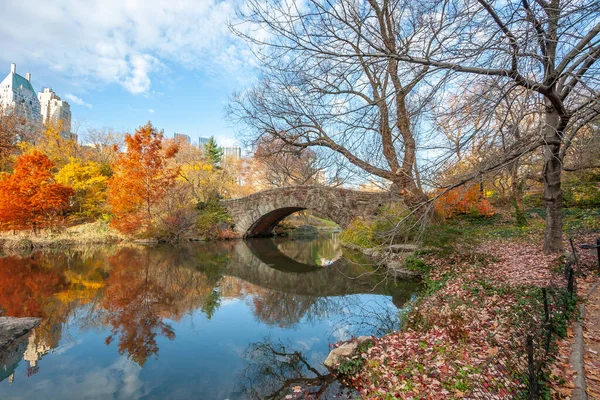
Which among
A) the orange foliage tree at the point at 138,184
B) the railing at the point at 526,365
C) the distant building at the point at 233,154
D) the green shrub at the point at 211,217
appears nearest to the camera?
the railing at the point at 526,365

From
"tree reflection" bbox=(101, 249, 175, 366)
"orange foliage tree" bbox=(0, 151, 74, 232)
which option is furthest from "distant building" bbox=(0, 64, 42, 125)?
"tree reflection" bbox=(101, 249, 175, 366)

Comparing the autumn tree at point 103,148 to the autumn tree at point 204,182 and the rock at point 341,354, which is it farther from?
the rock at point 341,354

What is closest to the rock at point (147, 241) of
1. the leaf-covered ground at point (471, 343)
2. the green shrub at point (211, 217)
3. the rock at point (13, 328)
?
the green shrub at point (211, 217)

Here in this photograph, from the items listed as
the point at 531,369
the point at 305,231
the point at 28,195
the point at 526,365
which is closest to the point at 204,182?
the point at 305,231

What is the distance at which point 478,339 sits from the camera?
396 centimetres

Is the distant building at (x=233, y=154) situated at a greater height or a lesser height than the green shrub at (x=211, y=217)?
greater

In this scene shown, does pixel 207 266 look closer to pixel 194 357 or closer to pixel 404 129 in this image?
pixel 194 357

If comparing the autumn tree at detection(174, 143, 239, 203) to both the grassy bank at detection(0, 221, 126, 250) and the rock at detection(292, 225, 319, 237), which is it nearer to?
the grassy bank at detection(0, 221, 126, 250)

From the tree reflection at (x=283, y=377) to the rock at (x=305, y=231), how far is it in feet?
68.1

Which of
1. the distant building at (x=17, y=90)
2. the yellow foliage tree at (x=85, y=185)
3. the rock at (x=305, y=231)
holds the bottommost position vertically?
the rock at (x=305, y=231)

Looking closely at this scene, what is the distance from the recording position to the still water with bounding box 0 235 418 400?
4242 mm

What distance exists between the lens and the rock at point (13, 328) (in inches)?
205

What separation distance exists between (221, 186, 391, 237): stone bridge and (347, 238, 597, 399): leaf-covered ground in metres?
6.44

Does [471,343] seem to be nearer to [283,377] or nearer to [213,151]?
[283,377]
